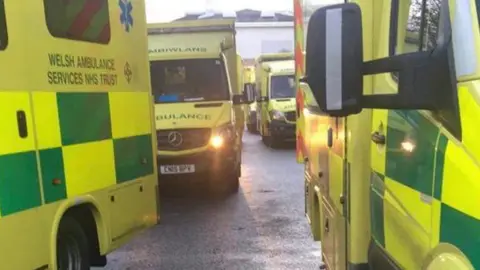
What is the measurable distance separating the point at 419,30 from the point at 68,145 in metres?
2.54

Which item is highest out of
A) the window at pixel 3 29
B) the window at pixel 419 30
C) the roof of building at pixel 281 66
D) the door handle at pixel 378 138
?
the window at pixel 3 29

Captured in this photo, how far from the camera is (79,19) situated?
13.8ft

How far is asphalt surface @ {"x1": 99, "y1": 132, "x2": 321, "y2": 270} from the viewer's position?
5.75 meters

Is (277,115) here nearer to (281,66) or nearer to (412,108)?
Result: (281,66)

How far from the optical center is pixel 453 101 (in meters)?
1.71

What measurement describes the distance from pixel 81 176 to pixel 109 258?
215 centimetres

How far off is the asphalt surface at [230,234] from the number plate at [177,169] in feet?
1.60

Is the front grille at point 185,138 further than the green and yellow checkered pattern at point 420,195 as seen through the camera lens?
Yes

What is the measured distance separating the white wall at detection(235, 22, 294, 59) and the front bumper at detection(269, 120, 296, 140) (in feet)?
40.7

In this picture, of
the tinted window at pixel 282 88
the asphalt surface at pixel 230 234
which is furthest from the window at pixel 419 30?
the tinted window at pixel 282 88

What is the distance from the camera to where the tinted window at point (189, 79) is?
8.90 meters

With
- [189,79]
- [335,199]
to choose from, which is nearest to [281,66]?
[189,79]

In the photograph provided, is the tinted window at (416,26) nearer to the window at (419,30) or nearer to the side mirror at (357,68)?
the window at (419,30)

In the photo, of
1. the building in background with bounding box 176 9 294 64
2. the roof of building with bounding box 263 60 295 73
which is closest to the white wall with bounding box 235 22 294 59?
the building in background with bounding box 176 9 294 64
